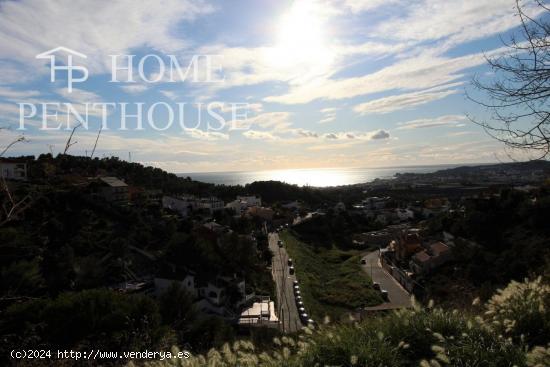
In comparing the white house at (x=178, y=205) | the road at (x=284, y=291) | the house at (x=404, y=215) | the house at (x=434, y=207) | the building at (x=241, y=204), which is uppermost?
the white house at (x=178, y=205)

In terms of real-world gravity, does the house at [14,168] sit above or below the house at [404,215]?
above

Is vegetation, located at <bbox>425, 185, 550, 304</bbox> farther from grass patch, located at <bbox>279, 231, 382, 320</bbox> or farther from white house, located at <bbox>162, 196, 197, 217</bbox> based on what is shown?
white house, located at <bbox>162, 196, 197, 217</bbox>

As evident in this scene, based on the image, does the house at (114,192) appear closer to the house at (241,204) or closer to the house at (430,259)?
the house at (241,204)

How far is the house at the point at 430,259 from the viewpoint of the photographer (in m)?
25.6

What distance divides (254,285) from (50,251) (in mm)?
11969

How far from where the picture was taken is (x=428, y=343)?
420 centimetres

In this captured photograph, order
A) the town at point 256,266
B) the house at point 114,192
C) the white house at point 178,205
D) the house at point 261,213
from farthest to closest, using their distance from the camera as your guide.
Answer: the house at point 261,213 < the white house at point 178,205 < the house at point 114,192 < the town at point 256,266

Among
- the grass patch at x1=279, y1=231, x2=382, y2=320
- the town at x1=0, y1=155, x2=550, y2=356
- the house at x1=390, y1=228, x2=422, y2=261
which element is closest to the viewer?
the town at x1=0, y1=155, x2=550, y2=356

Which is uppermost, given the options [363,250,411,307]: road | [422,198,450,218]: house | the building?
the building

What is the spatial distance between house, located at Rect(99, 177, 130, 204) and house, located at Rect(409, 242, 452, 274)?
26.7 metres

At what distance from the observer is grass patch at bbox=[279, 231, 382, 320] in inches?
859

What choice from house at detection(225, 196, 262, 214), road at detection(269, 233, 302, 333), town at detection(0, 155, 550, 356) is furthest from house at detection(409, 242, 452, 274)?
house at detection(225, 196, 262, 214)

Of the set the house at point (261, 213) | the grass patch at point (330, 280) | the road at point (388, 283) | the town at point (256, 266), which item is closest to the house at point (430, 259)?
the town at point (256, 266)

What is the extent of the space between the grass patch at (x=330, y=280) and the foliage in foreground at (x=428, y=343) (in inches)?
462
